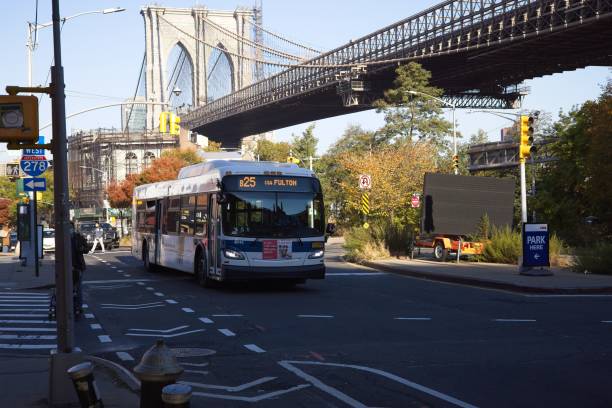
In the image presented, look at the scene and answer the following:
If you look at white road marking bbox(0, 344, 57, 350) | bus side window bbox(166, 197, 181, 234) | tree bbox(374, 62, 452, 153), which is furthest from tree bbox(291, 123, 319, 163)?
white road marking bbox(0, 344, 57, 350)

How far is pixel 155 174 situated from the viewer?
75625 mm

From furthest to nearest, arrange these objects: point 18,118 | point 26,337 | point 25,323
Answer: point 25,323, point 26,337, point 18,118

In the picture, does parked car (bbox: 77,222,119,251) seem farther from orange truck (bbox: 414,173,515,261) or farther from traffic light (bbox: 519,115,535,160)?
traffic light (bbox: 519,115,535,160)

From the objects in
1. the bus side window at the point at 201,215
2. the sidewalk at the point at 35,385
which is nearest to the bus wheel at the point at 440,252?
the bus side window at the point at 201,215

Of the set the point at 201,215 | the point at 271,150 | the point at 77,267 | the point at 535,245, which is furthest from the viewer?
the point at 271,150

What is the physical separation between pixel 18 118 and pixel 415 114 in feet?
183

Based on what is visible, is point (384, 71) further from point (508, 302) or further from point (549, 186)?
point (508, 302)

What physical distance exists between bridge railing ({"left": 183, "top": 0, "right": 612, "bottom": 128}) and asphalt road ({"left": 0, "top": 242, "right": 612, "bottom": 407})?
1250 inches

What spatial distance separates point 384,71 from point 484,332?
5809 centimetres

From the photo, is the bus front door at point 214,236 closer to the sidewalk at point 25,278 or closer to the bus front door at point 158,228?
the sidewalk at point 25,278

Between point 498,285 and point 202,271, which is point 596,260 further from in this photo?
point 202,271

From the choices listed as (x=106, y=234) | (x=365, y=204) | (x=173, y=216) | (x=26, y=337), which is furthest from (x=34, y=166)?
(x=106, y=234)

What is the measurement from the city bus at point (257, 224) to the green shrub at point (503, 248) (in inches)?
392

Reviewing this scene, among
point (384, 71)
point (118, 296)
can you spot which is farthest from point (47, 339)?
point (384, 71)
